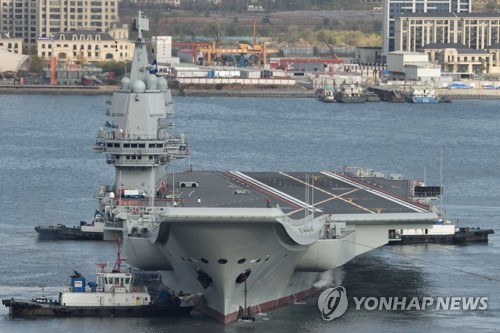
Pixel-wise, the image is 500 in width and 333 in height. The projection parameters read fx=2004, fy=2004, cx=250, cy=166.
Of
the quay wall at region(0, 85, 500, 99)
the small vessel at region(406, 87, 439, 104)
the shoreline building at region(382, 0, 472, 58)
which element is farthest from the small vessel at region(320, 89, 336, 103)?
the shoreline building at region(382, 0, 472, 58)

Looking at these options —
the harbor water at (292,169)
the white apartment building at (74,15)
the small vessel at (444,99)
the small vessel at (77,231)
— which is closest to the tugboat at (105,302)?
the harbor water at (292,169)

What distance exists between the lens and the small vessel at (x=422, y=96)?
464ft

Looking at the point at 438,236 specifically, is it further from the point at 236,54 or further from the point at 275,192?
the point at 236,54

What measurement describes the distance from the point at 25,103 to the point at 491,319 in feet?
288

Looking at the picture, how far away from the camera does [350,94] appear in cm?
13975

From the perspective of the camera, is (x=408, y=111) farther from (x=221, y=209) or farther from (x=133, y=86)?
(x=221, y=209)

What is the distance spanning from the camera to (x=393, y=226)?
173 ft

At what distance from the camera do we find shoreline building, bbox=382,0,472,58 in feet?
540

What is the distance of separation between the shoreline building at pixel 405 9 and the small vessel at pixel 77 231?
341 feet

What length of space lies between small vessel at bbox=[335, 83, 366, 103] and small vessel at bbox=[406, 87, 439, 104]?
3.32 meters

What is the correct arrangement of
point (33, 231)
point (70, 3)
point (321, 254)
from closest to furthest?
1. point (321, 254)
2. point (33, 231)
3. point (70, 3)

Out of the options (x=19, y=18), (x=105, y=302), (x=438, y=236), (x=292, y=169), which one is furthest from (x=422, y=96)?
(x=105, y=302)

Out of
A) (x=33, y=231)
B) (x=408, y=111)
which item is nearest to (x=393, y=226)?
(x=33, y=231)

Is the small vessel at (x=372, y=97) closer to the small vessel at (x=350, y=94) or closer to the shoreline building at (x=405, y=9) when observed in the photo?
the small vessel at (x=350, y=94)
